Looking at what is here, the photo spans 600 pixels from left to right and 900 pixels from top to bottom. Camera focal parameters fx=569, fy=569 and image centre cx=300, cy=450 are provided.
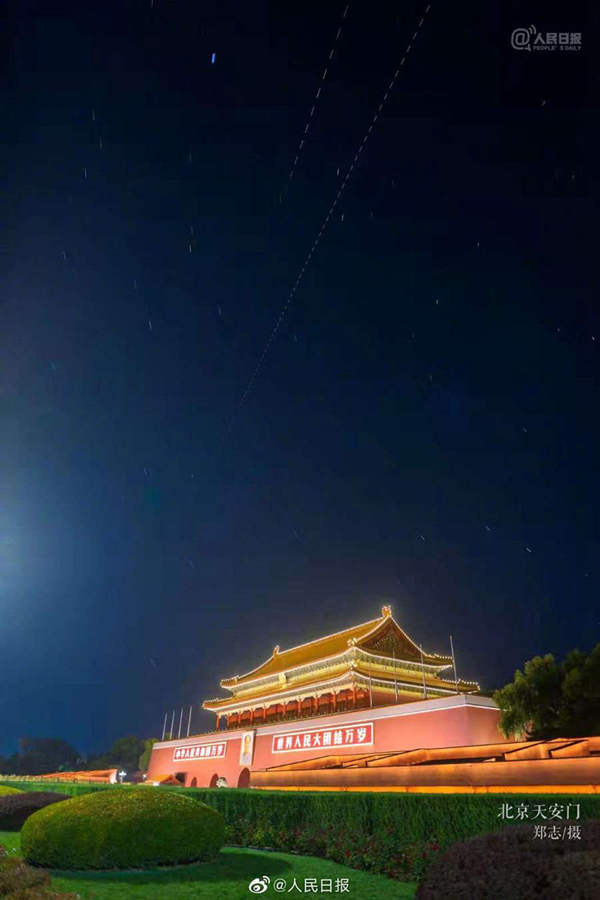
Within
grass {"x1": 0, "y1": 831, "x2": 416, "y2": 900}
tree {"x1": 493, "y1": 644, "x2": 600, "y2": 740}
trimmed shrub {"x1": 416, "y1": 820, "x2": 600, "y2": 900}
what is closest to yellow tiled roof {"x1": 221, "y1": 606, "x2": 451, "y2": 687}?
tree {"x1": 493, "y1": 644, "x2": 600, "y2": 740}

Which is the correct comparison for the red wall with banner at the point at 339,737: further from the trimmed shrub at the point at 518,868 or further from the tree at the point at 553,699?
the trimmed shrub at the point at 518,868

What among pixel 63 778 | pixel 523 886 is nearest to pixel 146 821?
pixel 523 886

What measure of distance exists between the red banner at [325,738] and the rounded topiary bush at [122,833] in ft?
46.9

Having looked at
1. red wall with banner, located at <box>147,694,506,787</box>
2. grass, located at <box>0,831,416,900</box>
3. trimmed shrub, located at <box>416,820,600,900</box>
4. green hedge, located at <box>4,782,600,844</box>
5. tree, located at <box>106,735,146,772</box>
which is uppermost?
tree, located at <box>106,735,146,772</box>

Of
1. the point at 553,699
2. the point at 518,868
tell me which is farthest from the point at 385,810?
the point at 553,699

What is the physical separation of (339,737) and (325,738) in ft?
3.04

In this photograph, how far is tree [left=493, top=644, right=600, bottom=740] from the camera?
64.3 feet

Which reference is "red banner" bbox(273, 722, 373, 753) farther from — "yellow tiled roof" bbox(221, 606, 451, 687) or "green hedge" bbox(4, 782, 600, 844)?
"green hedge" bbox(4, 782, 600, 844)

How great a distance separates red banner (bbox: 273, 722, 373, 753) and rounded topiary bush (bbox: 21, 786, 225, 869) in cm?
1431

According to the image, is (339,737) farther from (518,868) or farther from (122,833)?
(518,868)

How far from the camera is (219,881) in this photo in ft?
27.4

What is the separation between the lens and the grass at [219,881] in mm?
7520

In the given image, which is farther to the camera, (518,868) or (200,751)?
(200,751)

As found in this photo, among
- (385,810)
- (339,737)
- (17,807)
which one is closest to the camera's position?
(385,810)
